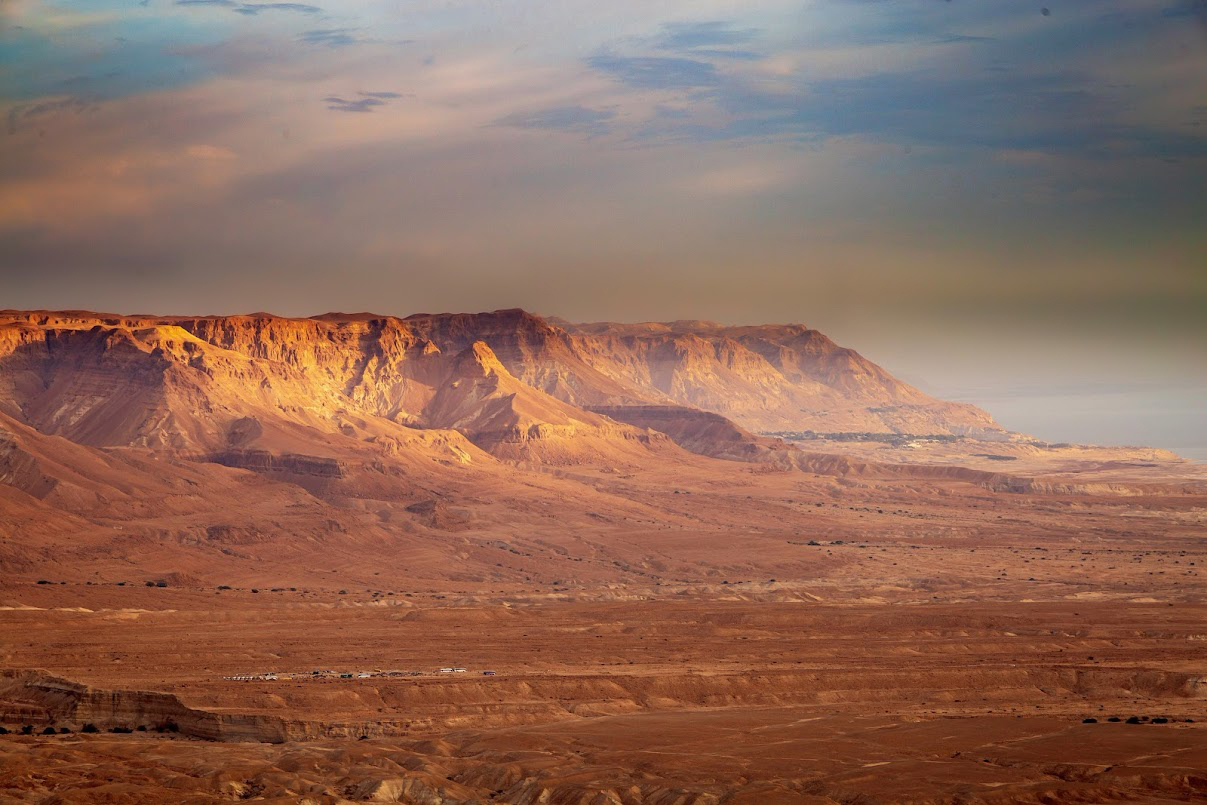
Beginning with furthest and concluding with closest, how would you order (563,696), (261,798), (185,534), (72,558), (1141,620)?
(185,534) < (72,558) < (1141,620) < (563,696) < (261,798)

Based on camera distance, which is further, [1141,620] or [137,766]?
[1141,620]

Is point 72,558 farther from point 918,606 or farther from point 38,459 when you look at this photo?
point 918,606

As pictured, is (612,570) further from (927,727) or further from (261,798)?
(261,798)

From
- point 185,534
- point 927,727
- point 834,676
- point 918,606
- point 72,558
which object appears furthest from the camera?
point 185,534

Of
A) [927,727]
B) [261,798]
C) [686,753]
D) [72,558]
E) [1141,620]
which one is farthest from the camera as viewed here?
[72,558]

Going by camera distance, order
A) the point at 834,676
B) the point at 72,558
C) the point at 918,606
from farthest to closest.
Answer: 1. the point at 72,558
2. the point at 918,606
3. the point at 834,676

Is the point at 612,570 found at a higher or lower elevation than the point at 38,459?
lower

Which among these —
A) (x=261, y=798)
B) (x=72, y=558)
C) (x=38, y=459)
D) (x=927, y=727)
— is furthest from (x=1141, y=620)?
(x=38, y=459)

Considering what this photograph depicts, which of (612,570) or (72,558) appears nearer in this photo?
(72,558)

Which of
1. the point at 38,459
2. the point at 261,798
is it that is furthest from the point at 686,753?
the point at 38,459
